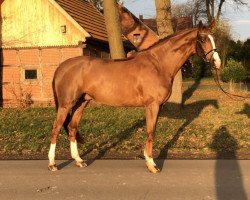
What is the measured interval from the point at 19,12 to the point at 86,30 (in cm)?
363

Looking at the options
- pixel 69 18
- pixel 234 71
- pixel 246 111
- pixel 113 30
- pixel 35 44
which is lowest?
pixel 234 71

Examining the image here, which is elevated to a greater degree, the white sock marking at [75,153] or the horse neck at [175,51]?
the horse neck at [175,51]

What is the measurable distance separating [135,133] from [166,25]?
5.32 m

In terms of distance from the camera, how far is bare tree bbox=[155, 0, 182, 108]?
13.8 meters

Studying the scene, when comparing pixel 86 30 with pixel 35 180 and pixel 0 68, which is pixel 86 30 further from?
pixel 35 180

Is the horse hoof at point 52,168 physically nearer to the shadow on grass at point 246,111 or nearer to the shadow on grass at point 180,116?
the shadow on grass at point 180,116

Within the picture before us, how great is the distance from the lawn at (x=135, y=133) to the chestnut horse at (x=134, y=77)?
4.59 ft

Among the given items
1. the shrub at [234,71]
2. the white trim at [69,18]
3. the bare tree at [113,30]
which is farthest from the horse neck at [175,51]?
the shrub at [234,71]

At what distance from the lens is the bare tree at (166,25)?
13.8m

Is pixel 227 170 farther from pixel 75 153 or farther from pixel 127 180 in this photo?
pixel 75 153

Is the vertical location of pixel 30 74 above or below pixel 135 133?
above

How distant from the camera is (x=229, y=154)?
7.82 meters

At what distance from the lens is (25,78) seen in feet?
64.4

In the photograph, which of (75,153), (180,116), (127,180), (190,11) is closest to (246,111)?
(180,116)
